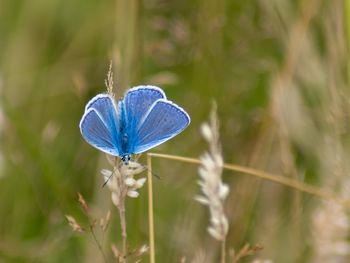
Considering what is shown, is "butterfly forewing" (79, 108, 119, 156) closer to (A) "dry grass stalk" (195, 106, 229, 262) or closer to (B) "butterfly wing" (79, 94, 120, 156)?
(B) "butterfly wing" (79, 94, 120, 156)

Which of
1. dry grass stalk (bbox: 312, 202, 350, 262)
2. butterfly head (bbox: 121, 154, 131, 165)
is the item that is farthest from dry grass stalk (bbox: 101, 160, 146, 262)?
dry grass stalk (bbox: 312, 202, 350, 262)

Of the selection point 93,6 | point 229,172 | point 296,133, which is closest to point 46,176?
point 229,172

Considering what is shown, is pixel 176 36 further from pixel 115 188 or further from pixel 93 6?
pixel 115 188

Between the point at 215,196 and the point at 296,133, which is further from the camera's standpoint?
the point at 296,133

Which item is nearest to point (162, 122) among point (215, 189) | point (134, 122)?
point (134, 122)

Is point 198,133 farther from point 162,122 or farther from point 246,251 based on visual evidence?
point 162,122

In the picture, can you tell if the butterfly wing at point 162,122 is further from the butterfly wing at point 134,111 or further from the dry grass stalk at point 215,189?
the dry grass stalk at point 215,189

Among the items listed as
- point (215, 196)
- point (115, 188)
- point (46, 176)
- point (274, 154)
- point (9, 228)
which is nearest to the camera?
point (115, 188)
